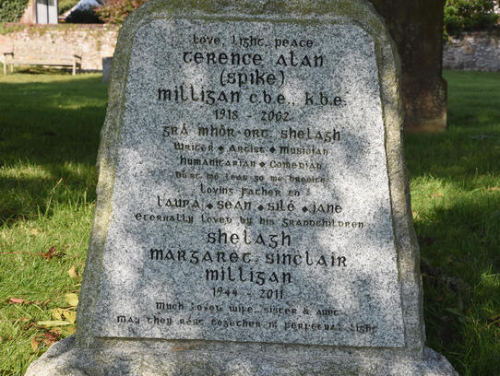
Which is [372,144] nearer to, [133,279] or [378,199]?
[378,199]

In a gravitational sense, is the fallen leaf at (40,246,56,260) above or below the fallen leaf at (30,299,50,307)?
above

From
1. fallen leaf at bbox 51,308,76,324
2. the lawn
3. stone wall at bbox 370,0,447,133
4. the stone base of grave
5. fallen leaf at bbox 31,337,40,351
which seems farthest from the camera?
stone wall at bbox 370,0,447,133

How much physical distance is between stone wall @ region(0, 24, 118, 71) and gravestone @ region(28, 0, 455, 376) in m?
20.7

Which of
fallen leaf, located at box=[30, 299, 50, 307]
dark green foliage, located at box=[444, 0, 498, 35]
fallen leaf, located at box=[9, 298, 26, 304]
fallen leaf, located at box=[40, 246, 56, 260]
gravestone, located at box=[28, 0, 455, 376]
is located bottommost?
fallen leaf, located at box=[30, 299, 50, 307]

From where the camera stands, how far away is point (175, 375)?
7.11ft

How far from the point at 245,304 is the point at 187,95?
891mm

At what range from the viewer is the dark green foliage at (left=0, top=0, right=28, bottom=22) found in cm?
2880

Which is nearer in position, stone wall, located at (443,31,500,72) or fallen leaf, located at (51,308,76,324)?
fallen leaf, located at (51,308,76,324)

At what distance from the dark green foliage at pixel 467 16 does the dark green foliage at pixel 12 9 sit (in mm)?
21278

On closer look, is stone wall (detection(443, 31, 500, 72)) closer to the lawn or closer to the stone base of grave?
the lawn

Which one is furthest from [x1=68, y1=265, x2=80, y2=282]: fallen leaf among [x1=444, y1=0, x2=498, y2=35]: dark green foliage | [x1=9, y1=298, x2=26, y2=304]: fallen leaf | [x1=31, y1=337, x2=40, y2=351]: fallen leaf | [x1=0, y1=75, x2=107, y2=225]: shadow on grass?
[x1=444, y1=0, x2=498, y2=35]: dark green foliage

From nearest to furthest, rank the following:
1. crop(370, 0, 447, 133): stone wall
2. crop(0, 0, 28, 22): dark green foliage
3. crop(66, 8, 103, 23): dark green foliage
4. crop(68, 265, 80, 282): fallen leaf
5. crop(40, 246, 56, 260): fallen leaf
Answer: crop(68, 265, 80, 282): fallen leaf → crop(40, 246, 56, 260): fallen leaf → crop(370, 0, 447, 133): stone wall → crop(0, 0, 28, 22): dark green foliage → crop(66, 8, 103, 23): dark green foliage

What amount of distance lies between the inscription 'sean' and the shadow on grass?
188 cm

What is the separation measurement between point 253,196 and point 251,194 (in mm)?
12
